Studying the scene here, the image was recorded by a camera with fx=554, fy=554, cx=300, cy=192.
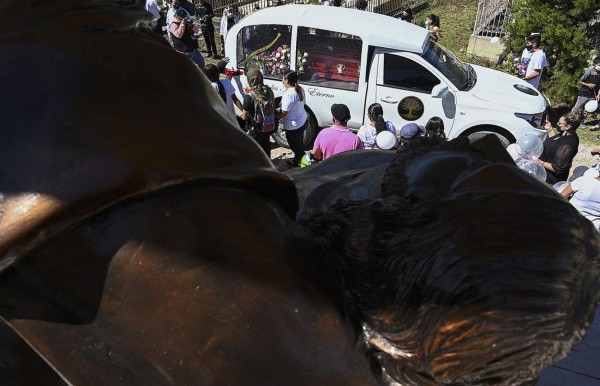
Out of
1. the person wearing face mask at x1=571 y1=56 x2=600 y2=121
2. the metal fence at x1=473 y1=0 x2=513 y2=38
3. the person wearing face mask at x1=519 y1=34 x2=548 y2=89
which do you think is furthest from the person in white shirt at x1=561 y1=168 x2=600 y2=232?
the metal fence at x1=473 y1=0 x2=513 y2=38

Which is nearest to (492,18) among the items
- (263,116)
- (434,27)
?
(434,27)

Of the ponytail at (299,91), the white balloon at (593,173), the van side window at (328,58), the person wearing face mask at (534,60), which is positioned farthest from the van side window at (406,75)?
the white balloon at (593,173)

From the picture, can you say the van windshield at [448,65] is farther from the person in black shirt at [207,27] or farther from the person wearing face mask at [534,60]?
the person in black shirt at [207,27]

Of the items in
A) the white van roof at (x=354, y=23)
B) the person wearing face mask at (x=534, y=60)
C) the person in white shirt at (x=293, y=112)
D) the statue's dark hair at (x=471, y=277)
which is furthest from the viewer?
the person wearing face mask at (x=534, y=60)

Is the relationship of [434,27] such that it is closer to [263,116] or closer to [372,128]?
[263,116]

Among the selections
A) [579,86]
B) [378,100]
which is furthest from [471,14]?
[378,100]

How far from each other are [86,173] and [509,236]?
29.5 inches

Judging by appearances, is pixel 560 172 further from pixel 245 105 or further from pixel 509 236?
pixel 509 236

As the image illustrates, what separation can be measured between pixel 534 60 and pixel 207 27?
637 cm

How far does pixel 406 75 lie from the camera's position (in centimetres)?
721

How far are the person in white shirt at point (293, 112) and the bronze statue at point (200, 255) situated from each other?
535 centimetres

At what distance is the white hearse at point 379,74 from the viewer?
276 inches

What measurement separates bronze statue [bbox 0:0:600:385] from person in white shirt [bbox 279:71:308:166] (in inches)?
211

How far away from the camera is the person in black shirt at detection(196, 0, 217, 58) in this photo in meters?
11.4
